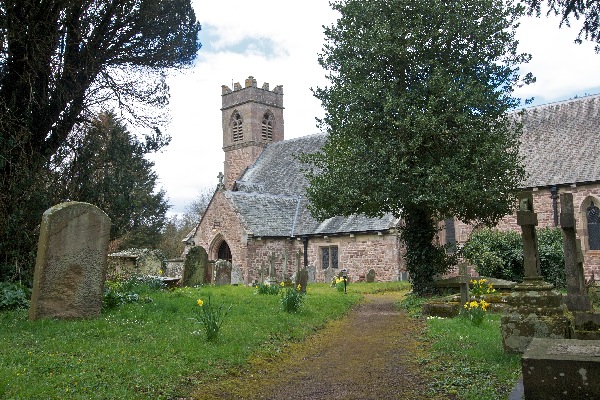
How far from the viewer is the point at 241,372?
21.4 feet

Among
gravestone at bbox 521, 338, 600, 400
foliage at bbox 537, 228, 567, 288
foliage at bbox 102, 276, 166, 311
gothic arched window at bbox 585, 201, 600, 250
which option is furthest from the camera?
gothic arched window at bbox 585, 201, 600, 250

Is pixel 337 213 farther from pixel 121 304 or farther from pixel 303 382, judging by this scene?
pixel 303 382

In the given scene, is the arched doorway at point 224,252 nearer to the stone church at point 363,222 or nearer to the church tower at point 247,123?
the stone church at point 363,222

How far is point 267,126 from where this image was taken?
37.8 metres

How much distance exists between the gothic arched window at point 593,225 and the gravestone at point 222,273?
1442 cm

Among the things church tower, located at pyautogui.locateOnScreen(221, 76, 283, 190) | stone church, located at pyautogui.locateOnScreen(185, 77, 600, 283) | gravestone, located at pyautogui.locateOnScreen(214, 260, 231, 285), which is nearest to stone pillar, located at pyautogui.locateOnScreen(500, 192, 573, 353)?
A: stone church, located at pyautogui.locateOnScreen(185, 77, 600, 283)

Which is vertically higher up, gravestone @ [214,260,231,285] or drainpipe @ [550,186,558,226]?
drainpipe @ [550,186,558,226]

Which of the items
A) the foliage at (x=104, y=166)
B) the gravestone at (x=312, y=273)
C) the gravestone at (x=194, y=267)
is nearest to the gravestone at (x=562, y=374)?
the foliage at (x=104, y=166)

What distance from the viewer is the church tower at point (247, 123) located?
36.9m

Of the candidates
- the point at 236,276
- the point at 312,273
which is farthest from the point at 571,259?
the point at 312,273

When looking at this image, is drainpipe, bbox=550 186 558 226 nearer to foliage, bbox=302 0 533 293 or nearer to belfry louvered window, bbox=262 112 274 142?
foliage, bbox=302 0 533 293

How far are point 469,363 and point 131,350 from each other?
433cm

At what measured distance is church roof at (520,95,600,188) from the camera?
20875 millimetres

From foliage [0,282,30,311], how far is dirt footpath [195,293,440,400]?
5.69 meters
